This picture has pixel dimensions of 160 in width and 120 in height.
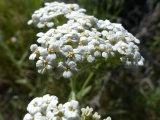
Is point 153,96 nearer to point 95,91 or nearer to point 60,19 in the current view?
point 95,91

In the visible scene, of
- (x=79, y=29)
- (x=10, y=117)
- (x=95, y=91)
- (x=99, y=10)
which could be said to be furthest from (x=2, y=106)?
(x=79, y=29)

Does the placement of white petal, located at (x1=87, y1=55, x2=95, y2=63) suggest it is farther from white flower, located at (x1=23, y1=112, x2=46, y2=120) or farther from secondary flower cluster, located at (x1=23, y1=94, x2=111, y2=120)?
white flower, located at (x1=23, y1=112, x2=46, y2=120)

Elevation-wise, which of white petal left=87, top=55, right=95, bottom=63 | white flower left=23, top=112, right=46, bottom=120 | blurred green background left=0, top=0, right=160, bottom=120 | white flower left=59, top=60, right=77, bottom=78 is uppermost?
blurred green background left=0, top=0, right=160, bottom=120

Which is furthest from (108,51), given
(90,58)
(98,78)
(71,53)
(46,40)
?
(98,78)

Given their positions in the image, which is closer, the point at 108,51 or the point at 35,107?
the point at 35,107

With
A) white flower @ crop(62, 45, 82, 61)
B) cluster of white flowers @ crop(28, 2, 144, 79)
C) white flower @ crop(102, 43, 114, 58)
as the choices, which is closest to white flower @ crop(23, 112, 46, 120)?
cluster of white flowers @ crop(28, 2, 144, 79)

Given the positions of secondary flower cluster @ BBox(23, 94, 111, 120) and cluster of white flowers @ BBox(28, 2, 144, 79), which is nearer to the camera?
secondary flower cluster @ BBox(23, 94, 111, 120)

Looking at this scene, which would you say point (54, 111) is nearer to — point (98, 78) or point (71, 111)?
point (71, 111)

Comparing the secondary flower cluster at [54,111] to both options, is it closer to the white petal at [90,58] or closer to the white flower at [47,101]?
the white flower at [47,101]
